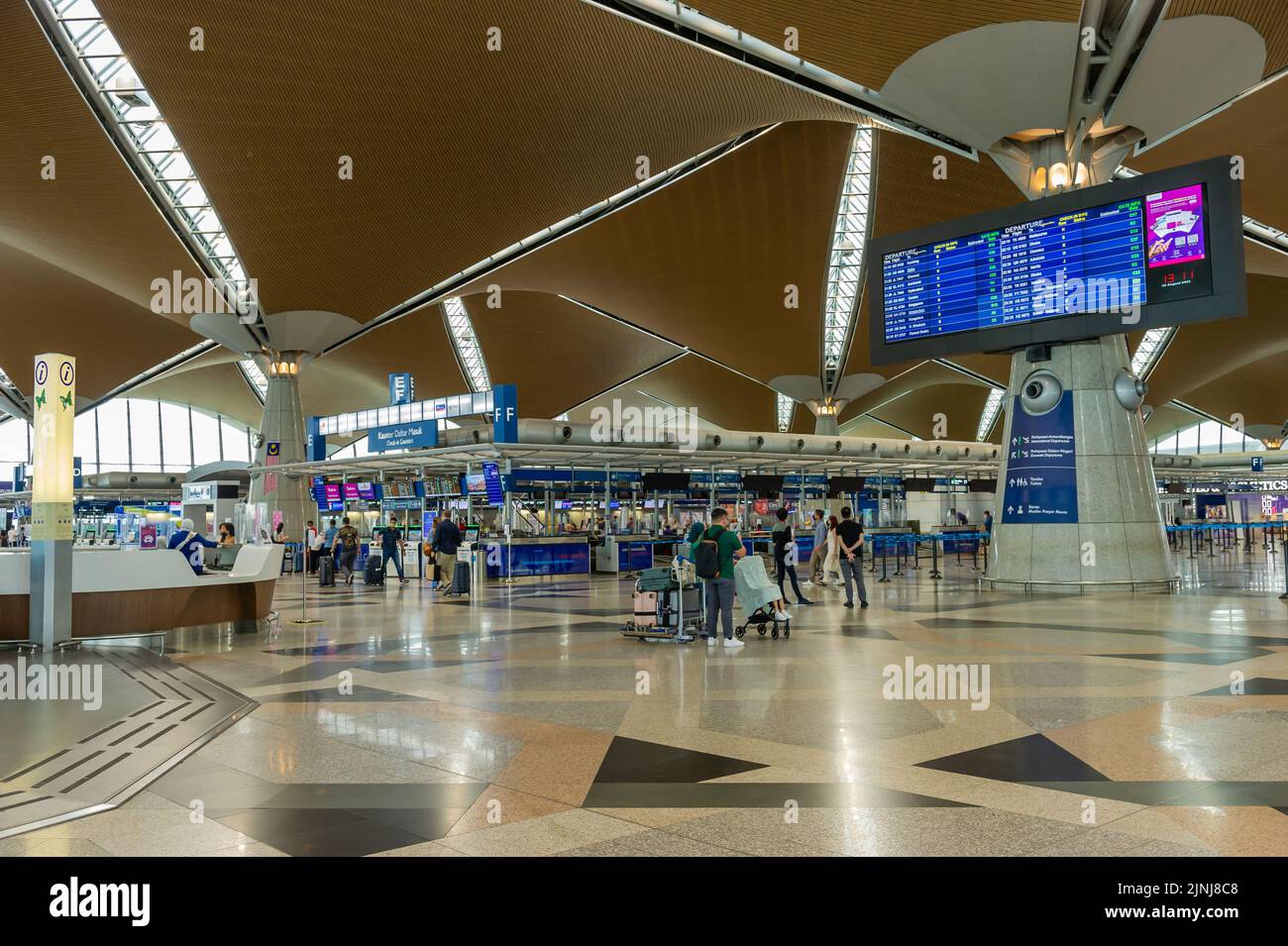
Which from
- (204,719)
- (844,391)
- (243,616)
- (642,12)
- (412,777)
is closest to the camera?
(412,777)

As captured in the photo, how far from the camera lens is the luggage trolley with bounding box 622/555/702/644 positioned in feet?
36.6

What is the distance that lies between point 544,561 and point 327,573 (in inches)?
205

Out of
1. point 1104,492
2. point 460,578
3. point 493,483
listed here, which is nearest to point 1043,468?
point 1104,492

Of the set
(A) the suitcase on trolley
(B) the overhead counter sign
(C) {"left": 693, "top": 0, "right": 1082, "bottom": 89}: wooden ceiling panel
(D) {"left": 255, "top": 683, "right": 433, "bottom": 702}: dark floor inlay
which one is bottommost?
Answer: (D) {"left": 255, "top": 683, "right": 433, "bottom": 702}: dark floor inlay

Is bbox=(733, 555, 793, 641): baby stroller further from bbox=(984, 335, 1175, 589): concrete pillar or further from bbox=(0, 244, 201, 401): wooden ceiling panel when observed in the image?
bbox=(0, 244, 201, 401): wooden ceiling panel

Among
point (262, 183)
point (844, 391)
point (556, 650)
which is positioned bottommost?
point (556, 650)

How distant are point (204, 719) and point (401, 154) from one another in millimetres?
20116

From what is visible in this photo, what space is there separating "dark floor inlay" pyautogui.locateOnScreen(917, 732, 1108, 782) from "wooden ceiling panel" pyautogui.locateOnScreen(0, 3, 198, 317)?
22855 mm

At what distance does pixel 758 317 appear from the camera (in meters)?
39.1

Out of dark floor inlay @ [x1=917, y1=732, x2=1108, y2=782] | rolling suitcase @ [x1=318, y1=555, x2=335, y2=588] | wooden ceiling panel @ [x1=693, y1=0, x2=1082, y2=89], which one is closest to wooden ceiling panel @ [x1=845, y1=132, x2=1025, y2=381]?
wooden ceiling panel @ [x1=693, y1=0, x2=1082, y2=89]

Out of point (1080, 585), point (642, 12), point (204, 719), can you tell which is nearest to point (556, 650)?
point (204, 719)

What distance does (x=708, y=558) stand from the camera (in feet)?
35.4

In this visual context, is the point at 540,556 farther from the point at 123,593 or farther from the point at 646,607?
the point at 123,593
